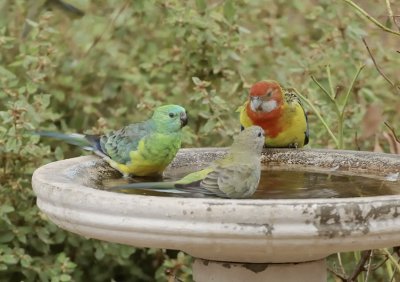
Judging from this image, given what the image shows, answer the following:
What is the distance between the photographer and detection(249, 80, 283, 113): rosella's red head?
2973 mm

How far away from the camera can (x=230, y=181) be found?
6.94ft

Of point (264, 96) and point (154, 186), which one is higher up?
point (264, 96)

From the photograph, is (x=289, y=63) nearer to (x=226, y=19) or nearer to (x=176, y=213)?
(x=226, y=19)

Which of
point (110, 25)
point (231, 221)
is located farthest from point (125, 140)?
point (110, 25)

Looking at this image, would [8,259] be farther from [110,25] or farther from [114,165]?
[110,25]

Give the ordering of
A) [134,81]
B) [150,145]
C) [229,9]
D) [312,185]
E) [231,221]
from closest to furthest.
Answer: [231,221] < [312,185] < [150,145] < [229,9] < [134,81]

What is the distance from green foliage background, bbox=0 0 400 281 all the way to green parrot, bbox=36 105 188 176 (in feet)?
2.04

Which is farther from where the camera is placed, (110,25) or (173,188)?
(110,25)

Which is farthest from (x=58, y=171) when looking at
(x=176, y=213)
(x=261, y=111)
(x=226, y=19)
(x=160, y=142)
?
(x=226, y=19)

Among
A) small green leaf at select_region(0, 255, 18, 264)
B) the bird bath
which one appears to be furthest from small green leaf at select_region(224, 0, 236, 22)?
the bird bath

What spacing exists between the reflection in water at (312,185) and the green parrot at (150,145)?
5 cm

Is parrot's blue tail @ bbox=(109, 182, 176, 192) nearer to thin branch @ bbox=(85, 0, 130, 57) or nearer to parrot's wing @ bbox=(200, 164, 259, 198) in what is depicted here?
parrot's wing @ bbox=(200, 164, 259, 198)

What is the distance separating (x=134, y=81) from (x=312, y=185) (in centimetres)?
166

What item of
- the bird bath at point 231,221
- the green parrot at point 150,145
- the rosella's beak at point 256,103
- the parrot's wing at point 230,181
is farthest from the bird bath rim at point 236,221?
the rosella's beak at point 256,103
